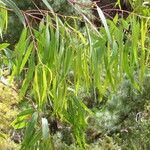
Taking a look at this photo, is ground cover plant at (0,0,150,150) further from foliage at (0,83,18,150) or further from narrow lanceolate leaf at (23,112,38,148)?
foliage at (0,83,18,150)

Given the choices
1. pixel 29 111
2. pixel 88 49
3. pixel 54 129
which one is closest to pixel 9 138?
pixel 54 129

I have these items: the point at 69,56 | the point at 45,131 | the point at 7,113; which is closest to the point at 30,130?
the point at 45,131

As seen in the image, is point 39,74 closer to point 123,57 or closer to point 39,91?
point 39,91

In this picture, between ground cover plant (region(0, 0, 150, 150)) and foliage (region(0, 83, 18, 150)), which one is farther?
foliage (region(0, 83, 18, 150))

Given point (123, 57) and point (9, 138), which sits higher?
point (123, 57)

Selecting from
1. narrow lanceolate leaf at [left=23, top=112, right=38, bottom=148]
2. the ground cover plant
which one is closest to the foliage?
the ground cover plant

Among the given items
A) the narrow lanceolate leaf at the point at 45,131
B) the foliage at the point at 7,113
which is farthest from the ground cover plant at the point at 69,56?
the foliage at the point at 7,113

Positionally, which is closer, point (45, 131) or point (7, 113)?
point (45, 131)

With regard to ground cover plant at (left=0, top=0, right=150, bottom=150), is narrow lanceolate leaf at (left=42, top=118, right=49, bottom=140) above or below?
below

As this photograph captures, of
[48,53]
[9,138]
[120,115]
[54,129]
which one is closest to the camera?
[48,53]

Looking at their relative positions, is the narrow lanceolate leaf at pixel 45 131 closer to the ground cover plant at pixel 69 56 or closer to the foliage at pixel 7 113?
the ground cover plant at pixel 69 56

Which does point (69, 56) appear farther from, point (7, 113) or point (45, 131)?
point (7, 113)
